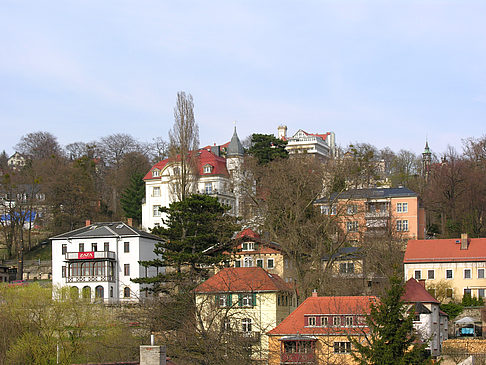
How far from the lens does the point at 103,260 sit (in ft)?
212

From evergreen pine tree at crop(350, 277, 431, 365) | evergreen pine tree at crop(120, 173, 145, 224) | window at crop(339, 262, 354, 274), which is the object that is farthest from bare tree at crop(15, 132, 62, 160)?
evergreen pine tree at crop(350, 277, 431, 365)

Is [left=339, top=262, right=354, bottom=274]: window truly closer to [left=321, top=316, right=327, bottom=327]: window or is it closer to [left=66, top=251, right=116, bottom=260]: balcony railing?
[left=321, top=316, right=327, bottom=327]: window

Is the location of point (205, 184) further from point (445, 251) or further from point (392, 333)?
point (392, 333)

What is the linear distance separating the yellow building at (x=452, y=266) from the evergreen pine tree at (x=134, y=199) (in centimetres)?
3068

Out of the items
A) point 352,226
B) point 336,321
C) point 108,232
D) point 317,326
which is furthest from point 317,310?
point 108,232

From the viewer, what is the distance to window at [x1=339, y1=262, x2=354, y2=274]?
2368 inches

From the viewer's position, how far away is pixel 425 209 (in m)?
78.8

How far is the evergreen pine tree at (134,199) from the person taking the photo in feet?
270

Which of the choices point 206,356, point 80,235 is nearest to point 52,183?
point 80,235

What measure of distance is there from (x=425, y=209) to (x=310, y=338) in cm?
3694

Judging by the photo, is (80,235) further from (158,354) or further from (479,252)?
(158,354)

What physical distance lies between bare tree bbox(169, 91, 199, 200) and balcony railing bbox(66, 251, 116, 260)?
23.5 ft

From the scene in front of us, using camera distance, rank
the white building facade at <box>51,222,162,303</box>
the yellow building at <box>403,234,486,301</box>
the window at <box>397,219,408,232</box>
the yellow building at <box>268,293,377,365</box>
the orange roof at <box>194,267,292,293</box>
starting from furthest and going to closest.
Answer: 1. the window at <box>397,219,408,232</box>
2. the white building facade at <box>51,222,162,303</box>
3. the yellow building at <box>403,234,486,301</box>
4. the orange roof at <box>194,267,292,293</box>
5. the yellow building at <box>268,293,377,365</box>

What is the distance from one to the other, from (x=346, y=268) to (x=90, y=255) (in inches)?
783
